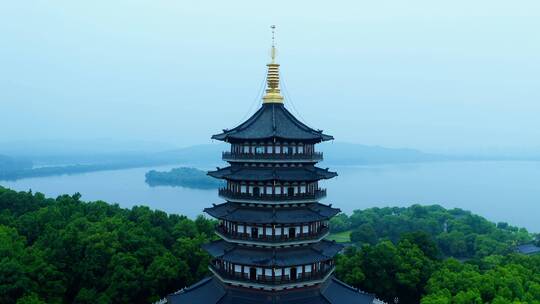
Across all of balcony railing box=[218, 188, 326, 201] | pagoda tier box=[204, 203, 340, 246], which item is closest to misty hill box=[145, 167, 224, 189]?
balcony railing box=[218, 188, 326, 201]

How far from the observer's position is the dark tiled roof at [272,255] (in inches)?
1032

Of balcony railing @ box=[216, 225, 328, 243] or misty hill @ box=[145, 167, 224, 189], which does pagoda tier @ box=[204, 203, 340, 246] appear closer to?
balcony railing @ box=[216, 225, 328, 243]

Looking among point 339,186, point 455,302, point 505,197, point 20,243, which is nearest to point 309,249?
point 455,302

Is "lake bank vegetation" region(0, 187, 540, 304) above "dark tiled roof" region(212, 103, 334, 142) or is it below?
below

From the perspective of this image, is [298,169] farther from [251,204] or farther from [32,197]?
[32,197]

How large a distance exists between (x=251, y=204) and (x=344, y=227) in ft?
182

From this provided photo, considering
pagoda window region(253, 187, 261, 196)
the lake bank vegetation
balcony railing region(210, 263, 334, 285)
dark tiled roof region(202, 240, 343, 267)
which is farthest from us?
the lake bank vegetation

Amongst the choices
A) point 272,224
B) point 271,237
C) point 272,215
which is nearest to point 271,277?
point 271,237

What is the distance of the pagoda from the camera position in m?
26.4

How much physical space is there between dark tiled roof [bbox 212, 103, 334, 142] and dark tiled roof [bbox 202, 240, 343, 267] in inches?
242

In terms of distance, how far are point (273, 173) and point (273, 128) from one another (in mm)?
2422

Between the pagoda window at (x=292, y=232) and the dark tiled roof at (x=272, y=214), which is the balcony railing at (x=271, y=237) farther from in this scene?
the dark tiled roof at (x=272, y=214)

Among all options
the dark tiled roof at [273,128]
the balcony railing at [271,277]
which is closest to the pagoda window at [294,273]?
the balcony railing at [271,277]

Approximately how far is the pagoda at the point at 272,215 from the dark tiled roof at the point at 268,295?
0.06 m
